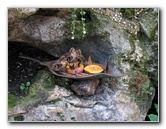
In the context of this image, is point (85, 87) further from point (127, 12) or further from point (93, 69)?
point (127, 12)

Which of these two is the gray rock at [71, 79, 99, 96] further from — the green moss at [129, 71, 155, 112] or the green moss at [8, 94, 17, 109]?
the green moss at [8, 94, 17, 109]

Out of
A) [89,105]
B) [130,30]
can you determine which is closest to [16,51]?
[89,105]

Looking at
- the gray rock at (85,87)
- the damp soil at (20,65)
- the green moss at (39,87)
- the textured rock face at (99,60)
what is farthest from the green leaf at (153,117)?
the damp soil at (20,65)

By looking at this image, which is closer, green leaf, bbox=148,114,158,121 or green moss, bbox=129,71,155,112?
green leaf, bbox=148,114,158,121

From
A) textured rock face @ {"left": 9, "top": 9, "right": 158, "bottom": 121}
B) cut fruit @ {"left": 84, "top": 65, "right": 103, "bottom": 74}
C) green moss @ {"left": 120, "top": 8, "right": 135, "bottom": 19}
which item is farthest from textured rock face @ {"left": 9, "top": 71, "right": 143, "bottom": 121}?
green moss @ {"left": 120, "top": 8, "right": 135, "bottom": 19}

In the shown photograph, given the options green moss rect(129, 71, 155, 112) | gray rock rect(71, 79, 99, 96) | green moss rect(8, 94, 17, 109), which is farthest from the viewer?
green moss rect(129, 71, 155, 112)

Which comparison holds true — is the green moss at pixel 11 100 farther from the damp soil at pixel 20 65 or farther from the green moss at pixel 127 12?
the green moss at pixel 127 12

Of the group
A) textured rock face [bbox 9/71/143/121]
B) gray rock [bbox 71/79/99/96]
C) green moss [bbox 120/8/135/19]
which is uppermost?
green moss [bbox 120/8/135/19]
